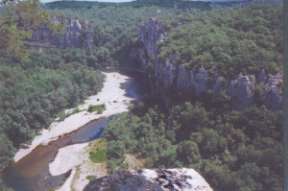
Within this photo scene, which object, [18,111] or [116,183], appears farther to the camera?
[18,111]

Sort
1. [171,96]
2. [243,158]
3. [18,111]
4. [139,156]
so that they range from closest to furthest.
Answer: [243,158], [139,156], [171,96], [18,111]

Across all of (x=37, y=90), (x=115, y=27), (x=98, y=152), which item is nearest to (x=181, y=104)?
(x=98, y=152)

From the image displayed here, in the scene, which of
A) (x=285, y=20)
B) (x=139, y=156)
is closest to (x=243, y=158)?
(x=139, y=156)

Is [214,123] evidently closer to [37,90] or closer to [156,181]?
[156,181]

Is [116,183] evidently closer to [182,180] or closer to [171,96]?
[182,180]

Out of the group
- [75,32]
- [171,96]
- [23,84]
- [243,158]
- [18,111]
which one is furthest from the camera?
[75,32]

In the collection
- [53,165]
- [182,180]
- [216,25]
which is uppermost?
[182,180]

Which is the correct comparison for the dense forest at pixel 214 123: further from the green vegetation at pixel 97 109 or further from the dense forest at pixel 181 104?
the green vegetation at pixel 97 109

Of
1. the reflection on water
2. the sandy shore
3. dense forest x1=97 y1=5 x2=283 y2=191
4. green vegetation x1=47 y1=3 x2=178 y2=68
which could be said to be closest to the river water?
the reflection on water

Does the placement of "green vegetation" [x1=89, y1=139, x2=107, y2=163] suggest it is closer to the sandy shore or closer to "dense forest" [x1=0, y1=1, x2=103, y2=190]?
the sandy shore
